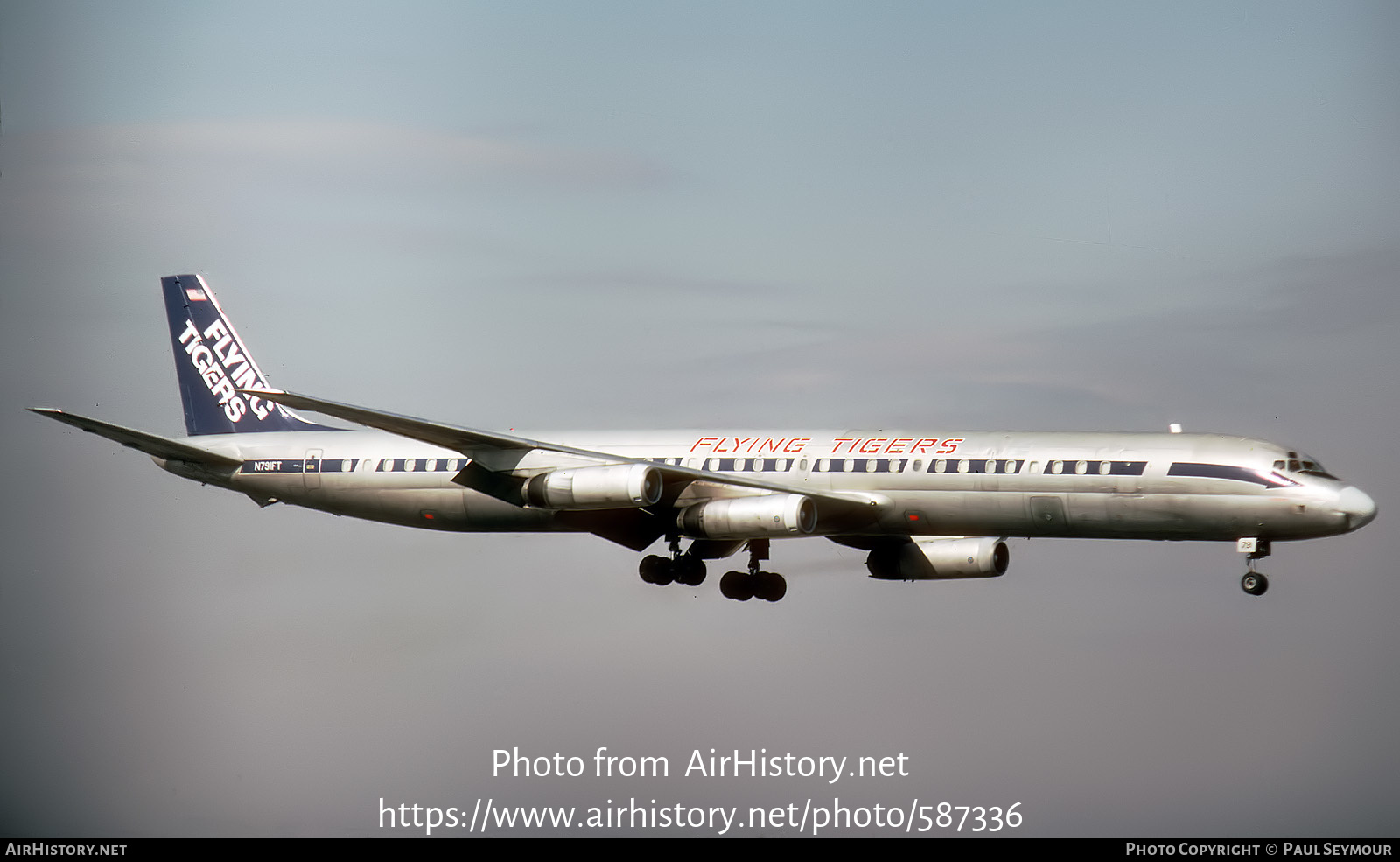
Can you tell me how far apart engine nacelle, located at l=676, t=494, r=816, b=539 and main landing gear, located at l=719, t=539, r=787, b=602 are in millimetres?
5581

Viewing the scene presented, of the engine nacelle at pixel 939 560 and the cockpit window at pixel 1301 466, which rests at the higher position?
the cockpit window at pixel 1301 466

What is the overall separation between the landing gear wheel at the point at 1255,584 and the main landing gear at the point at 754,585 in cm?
1401

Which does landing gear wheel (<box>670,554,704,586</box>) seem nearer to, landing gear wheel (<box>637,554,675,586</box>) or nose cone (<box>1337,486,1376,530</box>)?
landing gear wheel (<box>637,554,675,586</box>)

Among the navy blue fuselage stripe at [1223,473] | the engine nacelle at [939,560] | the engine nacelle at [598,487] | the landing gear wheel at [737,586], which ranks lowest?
the landing gear wheel at [737,586]

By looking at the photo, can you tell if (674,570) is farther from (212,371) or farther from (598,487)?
(212,371)

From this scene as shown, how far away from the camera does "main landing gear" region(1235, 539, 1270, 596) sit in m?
37.9

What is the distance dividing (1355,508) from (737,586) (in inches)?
703

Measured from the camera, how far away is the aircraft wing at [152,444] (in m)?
41.5

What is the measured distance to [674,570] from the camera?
4572 cm

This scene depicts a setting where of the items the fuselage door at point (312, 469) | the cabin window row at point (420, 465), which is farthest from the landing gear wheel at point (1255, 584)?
the fuselage door at point (312, 469)

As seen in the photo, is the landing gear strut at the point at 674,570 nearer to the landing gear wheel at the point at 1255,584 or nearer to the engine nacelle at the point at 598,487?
the engine nacelle at the point at 598,487

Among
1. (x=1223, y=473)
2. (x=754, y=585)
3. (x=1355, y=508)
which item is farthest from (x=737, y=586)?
(x=1355, y=508)

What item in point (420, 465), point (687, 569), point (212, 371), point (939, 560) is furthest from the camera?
point (212, 371)
